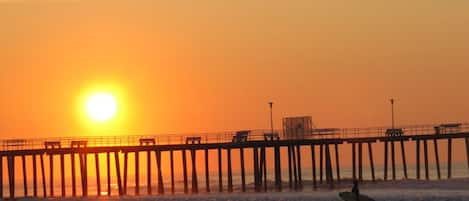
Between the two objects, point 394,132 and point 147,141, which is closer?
point 147,141

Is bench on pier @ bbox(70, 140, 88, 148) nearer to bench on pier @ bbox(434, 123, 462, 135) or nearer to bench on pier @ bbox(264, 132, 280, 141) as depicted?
bench on pier @ bbox(264, 132, 280, 141)

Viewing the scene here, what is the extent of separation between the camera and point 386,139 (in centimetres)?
9394

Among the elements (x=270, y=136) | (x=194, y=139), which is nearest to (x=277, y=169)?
(x=270, y=136)

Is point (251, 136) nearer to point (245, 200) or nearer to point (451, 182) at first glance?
point (451, 182)

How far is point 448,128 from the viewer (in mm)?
97500

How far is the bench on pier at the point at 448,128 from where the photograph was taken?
95.9 m

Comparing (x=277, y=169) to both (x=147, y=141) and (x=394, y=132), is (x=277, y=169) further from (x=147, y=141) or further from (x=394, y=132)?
(x=147, y=141)

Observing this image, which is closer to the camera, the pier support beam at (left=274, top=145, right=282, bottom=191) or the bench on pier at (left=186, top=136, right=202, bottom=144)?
the pier support beam at (left=274, top=145, right=282, bottom=191)

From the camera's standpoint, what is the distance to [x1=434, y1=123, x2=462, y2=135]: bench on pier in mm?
95900

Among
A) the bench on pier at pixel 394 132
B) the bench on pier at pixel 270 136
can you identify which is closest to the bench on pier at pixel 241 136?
the bench on pier at pixel 270 136

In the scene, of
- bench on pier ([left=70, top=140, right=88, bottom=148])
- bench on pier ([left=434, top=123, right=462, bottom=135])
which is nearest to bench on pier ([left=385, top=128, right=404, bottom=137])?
bench on pier ([left=434, top=123, right=462, bottom=135])

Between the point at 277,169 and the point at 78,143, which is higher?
the point at 78,143

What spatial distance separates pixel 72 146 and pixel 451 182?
29818 mm

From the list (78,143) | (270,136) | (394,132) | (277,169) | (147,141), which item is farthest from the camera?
(394,132)
